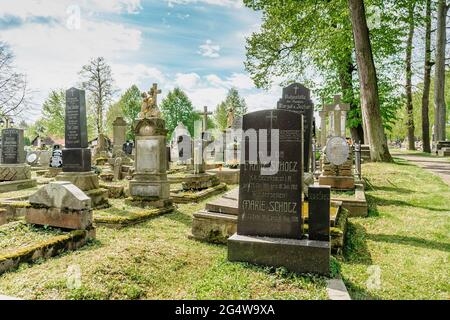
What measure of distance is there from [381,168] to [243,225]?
33.3 ft

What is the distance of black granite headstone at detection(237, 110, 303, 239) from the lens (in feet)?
15.3

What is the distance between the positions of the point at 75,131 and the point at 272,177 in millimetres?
7302

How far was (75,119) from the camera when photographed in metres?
9.88

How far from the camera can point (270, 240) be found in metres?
4.51

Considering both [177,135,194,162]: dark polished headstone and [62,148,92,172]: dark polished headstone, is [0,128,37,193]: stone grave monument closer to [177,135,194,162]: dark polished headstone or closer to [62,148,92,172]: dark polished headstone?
[62,148,92,172]: dark polished headstone

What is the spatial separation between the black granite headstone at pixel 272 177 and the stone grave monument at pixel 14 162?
11.4 metres

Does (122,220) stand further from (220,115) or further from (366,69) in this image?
(220,115)

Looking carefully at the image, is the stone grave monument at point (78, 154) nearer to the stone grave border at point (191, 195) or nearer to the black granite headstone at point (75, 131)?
the black granite headstone at point (75, 131)

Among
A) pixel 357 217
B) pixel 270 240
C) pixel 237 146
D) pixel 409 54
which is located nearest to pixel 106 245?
pixel 270 240

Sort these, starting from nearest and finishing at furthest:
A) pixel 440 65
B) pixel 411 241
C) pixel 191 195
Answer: pixel 411 241 → pixel 191 195 → pixel 440 65

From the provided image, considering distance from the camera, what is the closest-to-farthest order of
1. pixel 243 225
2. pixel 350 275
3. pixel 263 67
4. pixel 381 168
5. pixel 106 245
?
pixel 350 275 → pixel 243 225 → pixel 106 245 → pixel 381 168 → pixel 263 67

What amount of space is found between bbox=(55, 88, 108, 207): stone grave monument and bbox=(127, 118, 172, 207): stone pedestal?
103 cm

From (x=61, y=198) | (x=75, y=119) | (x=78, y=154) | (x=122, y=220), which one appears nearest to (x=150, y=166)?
(x=78, y=154)

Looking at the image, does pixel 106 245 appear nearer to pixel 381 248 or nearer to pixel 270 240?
pixel 270 240
